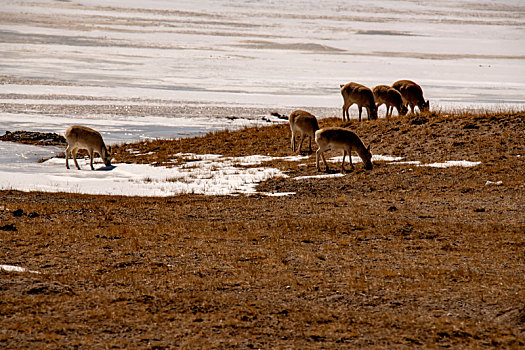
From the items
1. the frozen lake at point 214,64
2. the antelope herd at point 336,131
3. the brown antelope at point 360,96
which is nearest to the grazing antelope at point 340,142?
the antelope herd at point 336,131

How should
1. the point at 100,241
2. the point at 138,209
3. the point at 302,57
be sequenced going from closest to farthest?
the point at 100,241, the point at 138,209, the point at 302,57

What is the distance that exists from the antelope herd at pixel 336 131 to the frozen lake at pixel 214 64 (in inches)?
99.3

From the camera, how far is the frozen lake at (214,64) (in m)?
36.6

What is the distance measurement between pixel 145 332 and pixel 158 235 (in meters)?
5.14

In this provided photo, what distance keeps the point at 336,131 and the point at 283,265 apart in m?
10.0

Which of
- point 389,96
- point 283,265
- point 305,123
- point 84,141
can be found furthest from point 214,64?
point 283,265

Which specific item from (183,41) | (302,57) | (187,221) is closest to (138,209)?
(187,221)

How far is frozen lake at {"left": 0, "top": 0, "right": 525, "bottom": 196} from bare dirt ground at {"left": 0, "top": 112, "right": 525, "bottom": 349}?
10.3 meters

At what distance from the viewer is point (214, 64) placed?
55625mm

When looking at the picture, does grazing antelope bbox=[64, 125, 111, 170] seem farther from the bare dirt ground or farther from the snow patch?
the snow patch

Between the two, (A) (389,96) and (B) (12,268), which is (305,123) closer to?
(A) (389,96)

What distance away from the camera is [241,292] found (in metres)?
9.33

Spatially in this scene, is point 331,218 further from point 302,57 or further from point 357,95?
point 302,57

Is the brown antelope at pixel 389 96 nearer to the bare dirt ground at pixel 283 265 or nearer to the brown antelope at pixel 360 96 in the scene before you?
the brown antelope at pixel 360 96
